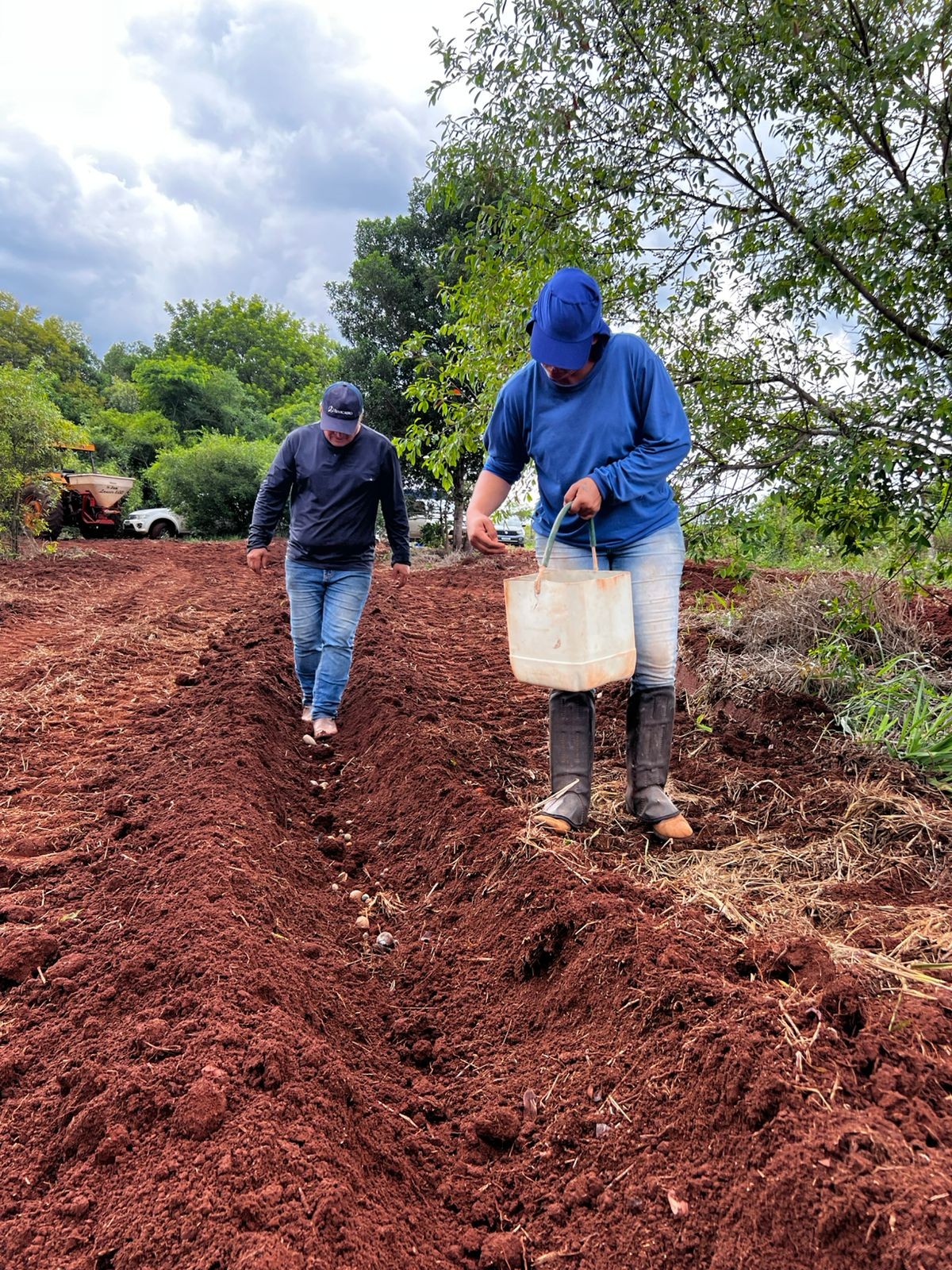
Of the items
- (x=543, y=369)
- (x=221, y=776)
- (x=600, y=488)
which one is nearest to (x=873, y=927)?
(x=600, y=488)

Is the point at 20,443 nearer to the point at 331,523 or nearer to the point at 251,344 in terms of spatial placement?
the point at 331,523

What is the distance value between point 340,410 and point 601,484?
216cm

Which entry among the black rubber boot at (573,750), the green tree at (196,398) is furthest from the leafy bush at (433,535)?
the green tree at (196,398)

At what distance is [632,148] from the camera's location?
4359mm

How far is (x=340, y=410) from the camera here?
439 cm

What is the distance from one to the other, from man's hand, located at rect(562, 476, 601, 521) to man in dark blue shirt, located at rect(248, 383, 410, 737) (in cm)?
210

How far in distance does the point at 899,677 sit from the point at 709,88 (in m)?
2.96

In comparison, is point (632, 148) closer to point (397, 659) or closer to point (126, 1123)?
point (397, 659)

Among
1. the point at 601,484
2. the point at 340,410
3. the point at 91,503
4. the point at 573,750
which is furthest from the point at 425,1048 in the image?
the point at 91,503

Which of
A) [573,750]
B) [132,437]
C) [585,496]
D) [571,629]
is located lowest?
[573,750]

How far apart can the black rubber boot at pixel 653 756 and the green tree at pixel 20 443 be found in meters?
13.4

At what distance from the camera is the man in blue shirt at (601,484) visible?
268 cm

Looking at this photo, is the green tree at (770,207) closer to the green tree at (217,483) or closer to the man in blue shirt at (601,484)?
the man in blue shirt at (601,484)

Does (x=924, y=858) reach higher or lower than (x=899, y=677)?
lower
